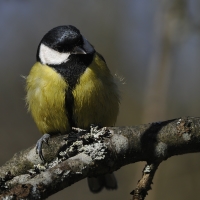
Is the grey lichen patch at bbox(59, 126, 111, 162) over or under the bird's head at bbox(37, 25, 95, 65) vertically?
under

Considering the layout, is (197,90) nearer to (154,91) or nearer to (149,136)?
(154,91)

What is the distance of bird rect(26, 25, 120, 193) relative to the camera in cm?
316

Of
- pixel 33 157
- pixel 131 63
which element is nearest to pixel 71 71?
pixel 33 157

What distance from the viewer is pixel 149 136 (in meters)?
2.45

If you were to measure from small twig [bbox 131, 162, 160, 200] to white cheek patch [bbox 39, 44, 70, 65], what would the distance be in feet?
4.25

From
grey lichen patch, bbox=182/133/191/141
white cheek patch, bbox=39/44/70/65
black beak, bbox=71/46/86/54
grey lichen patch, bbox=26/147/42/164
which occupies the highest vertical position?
black beak, bbox=71/46/86/54

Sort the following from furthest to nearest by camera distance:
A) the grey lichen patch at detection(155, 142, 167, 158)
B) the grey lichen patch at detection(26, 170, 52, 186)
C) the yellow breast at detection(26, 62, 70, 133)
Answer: the yellow breast at detection(26, 62, 70, 133)
the grey lichen patch at detection(155, 142, 167, 158)
the grey lichen patch at detection(26, 170, 52, 186)

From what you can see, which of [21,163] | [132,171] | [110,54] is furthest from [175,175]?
[21,163]

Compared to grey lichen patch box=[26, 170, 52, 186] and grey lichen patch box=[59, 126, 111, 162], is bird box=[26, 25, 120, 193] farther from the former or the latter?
grey lichen patch box=[26, 170, 52, 186]

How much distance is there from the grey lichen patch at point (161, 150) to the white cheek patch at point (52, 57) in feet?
3.88

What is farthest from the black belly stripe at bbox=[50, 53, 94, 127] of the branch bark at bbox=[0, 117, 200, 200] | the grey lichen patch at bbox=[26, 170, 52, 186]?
the grey lichen patch at bbox=[26, 170, 52, 186]

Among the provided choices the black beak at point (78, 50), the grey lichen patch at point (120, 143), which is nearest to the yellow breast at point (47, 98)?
the black beak at point (78, 50)

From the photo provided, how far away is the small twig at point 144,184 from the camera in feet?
6.83

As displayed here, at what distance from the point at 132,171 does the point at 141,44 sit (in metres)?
1.77
